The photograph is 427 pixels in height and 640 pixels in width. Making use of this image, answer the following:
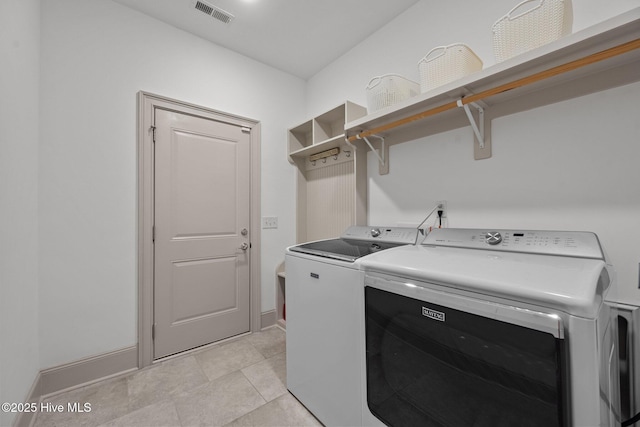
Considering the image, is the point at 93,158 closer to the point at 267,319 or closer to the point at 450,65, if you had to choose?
the point at 267,319

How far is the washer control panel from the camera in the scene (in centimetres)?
169

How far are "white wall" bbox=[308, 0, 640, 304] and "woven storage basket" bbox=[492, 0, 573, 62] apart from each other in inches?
13.4

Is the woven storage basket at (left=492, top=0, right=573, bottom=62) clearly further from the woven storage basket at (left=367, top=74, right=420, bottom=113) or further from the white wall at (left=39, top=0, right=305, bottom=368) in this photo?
the white wall at (left=39, top=0, right=305, bottom=368)

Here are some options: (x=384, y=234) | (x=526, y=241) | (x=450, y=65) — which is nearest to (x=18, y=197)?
(x=384, y=234)

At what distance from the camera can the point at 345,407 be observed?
1.32m

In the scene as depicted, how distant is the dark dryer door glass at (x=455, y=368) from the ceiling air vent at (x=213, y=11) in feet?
7.58

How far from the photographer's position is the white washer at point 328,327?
1.27 metres

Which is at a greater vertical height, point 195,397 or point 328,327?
point 328,327

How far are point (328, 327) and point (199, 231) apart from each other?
1.52 meters

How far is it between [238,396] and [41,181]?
1.88 m

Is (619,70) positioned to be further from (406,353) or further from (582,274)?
(406,353)

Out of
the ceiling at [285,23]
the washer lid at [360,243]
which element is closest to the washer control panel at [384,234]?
the washer lid at [360,243]

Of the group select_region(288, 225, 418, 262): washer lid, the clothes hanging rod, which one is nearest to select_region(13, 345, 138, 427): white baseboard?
select_region(288, 225, 418, 262): washer lid

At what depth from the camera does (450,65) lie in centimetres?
144
